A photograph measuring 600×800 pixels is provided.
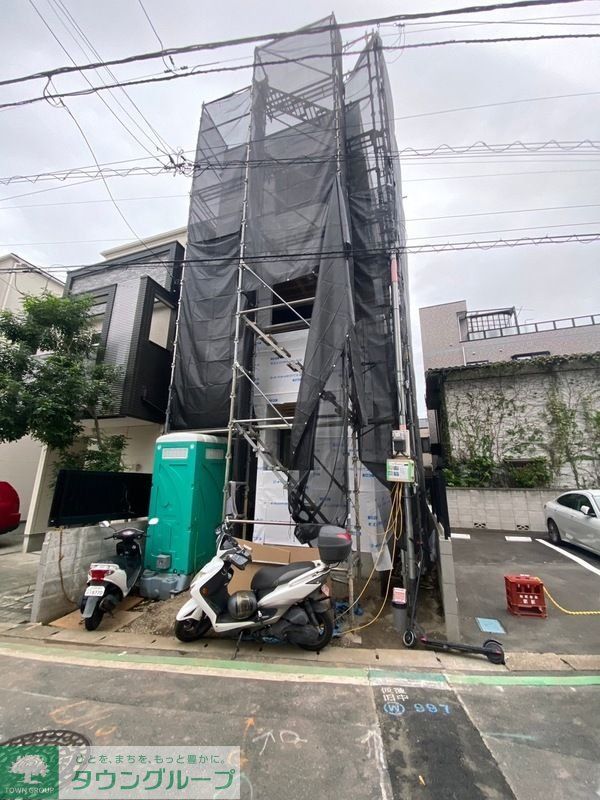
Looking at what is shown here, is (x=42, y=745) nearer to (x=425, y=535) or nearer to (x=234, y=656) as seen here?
(x=234, y=656)

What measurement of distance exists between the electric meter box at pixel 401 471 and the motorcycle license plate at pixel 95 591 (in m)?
3.26

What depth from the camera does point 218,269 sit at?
257 inches

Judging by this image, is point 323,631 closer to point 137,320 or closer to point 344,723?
point 344,723

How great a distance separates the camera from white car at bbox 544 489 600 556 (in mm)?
5762

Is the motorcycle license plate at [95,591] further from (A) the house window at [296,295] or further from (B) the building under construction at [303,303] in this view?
(A) the house window at [296,295]

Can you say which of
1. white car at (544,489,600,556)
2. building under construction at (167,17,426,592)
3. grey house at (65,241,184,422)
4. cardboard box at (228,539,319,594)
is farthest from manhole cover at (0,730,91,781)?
white car at (544,489,600,556)

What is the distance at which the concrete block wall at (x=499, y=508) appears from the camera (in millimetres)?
8352

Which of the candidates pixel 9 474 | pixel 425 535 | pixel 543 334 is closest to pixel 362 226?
pixel 425 535

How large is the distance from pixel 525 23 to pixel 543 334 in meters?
18.7

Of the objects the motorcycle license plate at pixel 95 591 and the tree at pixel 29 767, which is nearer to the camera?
the tree at pixel 29 767

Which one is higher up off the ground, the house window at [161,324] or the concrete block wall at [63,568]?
the house window at [161,324]

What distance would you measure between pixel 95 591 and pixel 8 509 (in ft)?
19.8

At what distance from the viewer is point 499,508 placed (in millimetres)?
8703

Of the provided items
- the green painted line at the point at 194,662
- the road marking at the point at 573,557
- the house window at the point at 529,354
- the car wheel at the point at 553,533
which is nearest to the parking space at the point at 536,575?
the road marking at the point at 573,557
